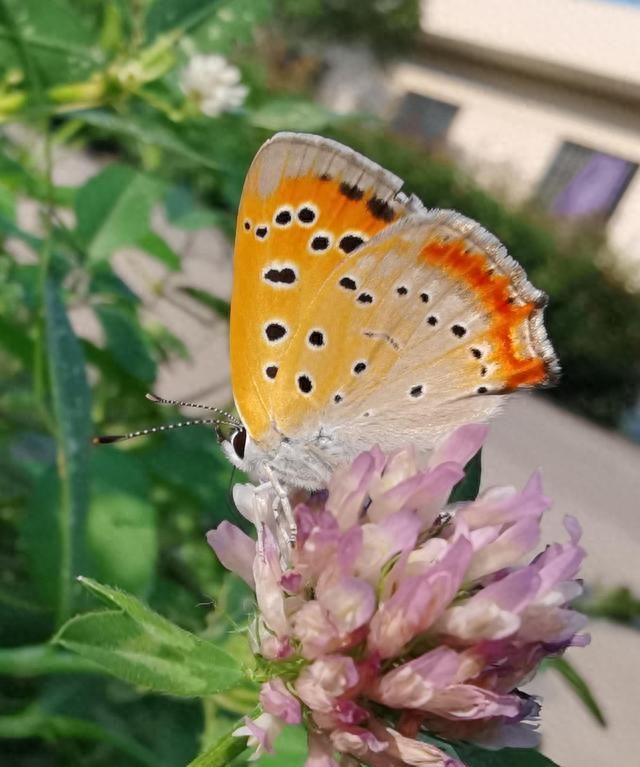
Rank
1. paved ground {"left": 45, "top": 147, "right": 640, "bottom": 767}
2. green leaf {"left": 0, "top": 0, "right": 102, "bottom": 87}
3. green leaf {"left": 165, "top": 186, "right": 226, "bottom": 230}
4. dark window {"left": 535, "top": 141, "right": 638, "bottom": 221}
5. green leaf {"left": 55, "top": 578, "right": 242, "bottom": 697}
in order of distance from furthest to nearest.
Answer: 1. dark window {"left": 535, "top": 141, "right": 638, "bottom": 221}
2. paved ground {"left": 45, "top": 147, "right": 640, "bottom": 767}
3. green leaf {"left": 165, "top": 186, "right": 226, "bottom": 230}
4. green leaf {"left": 0, "top": 0, "right": 102, "bottom": 87}
5. green leaf {"left": 55, "top": 578, "right": 242, "bottom": 697}

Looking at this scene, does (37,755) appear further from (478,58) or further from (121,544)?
(478,58)

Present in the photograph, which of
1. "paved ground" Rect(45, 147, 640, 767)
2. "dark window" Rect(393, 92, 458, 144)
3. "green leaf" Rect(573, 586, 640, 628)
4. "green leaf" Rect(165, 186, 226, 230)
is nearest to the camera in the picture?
"green leaf" Rect(165, 186, 226, 230)

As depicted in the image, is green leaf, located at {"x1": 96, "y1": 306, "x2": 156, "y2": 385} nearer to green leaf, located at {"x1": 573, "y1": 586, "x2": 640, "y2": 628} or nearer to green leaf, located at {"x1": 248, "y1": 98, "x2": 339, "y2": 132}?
green leaf, located at {"x1": 248, "y1": 98, "x2": 339, "y2": 132}

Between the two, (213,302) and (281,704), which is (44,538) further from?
(213,302)

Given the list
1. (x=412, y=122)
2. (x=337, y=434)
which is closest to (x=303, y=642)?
(x=337, y=434)

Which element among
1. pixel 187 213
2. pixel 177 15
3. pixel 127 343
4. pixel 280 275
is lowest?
pixel 280 275

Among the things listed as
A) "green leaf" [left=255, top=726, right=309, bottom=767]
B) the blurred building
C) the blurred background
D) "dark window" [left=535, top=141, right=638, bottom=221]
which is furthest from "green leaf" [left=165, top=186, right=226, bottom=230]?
the blurred building

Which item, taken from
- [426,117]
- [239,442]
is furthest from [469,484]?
[426,117]
